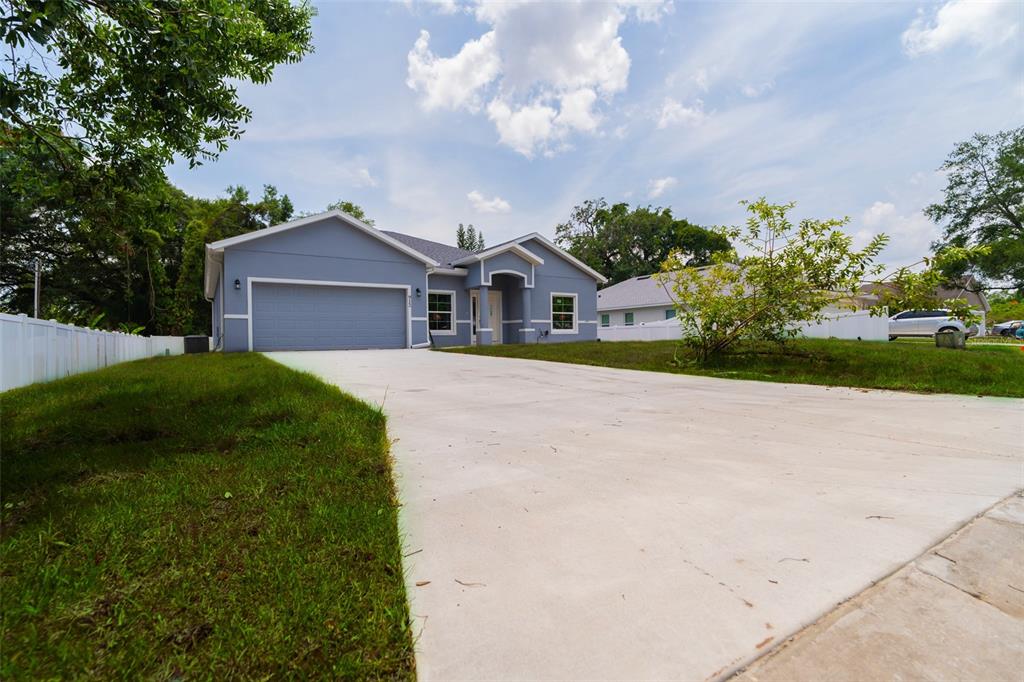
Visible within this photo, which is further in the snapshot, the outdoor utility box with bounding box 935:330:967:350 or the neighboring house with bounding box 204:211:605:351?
the neighboring house with bounding box 204:211:605:351

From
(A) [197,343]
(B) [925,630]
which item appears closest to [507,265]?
(A) [197,343]

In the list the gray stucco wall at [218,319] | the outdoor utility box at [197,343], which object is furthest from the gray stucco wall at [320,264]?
the outdoor utility box at [197,343]

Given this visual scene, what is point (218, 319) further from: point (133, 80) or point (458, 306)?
point (133, 80)

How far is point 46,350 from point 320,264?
24.2 feet

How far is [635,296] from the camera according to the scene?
2556cm

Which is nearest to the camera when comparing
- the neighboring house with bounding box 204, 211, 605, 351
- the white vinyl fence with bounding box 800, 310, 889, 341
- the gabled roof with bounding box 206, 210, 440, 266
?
the gabled roof with bounding box 206, 210, 440, 266

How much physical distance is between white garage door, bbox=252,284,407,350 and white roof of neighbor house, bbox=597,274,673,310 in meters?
14.7

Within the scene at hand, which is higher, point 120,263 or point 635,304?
point 120,263

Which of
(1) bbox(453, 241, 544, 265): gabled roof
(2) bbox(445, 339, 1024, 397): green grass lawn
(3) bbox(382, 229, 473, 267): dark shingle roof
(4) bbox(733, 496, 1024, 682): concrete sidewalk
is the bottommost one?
(4) bbox(733, 496, 1024, 682): concrete sidewalk

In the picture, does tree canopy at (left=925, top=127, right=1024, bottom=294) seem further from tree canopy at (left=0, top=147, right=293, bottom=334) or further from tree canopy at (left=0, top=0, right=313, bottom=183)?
tree canopy at (left=0, top=147, right=293, bottom=334)

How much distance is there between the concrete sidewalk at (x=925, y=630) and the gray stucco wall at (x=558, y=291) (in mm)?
15618

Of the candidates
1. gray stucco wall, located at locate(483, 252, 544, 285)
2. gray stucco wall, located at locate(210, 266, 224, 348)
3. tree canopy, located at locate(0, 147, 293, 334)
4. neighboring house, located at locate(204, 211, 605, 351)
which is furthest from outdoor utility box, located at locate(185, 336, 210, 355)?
gray stucco wall, located at locate(483, 252, 544, 285)

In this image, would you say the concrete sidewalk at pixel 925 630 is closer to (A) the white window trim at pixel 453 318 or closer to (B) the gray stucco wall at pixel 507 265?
(A) the white window trim at pixel 453 318

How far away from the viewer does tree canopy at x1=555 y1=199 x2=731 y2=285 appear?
36406 millimetres
